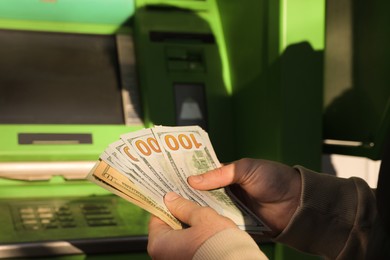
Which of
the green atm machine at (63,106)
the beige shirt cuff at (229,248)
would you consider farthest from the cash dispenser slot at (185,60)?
the beige shirt cuff at (229,248)

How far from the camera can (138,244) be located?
66.1 inches

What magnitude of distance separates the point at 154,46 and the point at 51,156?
0.59 meters

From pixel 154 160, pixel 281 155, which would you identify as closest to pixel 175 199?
pixel 154 160

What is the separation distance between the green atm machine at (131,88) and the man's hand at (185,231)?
1.04 feet

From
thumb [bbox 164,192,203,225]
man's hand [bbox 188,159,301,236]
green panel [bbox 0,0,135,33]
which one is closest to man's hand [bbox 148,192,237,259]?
thumb [bbox 164,192,203,225]

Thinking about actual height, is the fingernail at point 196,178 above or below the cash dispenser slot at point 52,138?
below

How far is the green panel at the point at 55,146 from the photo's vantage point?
6.59 ft

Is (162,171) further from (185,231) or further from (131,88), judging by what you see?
(131,88)

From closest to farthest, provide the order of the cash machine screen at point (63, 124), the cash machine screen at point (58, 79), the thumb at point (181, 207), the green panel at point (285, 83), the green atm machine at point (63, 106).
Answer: the thumb at point (181, 207)
the cash machine screen at point (63, 124)
the green atm machine at point (63, 106)
the green panel at point (285, 83)
the cash machine screen at point (58, 79)

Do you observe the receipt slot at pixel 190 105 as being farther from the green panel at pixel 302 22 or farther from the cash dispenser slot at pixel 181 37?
the green panel at pixel 302 22

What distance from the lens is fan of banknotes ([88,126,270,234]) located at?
1.44 meters

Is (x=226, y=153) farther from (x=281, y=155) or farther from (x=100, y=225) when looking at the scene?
(x=100, y=225)

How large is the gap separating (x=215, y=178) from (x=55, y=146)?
0.70 m

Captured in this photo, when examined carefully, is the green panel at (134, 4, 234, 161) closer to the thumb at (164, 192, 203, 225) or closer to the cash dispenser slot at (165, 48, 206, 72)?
the cash dispenser slot at (165, 48, 206, 72)
